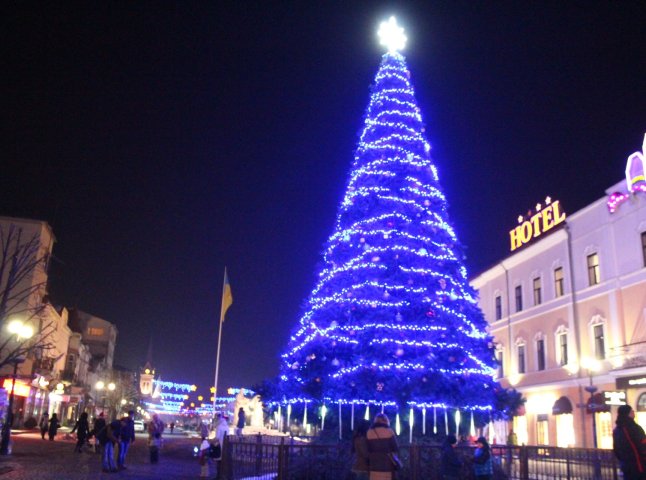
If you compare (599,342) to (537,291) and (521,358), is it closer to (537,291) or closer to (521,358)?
(537,291)

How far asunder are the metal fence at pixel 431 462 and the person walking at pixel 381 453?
411 cm

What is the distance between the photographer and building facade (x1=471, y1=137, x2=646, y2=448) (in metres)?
28.3

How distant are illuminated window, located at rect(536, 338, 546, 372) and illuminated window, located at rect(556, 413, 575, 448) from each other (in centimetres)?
400

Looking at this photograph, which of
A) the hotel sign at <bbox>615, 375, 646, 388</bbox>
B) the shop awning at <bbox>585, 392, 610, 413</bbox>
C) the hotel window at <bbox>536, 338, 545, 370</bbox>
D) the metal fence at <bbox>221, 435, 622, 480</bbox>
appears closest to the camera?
the metal fence at <bbox>221, 435, 622, 480</bbox>

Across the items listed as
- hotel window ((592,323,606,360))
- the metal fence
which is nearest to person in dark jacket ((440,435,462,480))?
the metal fence

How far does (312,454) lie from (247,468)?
2.30 metres

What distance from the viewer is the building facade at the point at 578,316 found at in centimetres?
2834

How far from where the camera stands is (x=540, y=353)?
37.4 metres

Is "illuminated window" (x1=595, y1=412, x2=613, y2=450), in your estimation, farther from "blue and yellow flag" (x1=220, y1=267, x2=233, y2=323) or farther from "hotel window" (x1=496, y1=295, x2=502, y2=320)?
"blue and yellow flag" (x1=220, y1=267, x2=233, y2=323)

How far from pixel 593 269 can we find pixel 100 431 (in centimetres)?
2527

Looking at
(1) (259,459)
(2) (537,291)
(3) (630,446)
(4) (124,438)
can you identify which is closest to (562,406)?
(2) (537,291)

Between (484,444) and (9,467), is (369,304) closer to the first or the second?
(484,444)

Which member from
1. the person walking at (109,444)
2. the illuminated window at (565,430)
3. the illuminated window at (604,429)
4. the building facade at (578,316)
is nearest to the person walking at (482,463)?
the person walking at (109,444)

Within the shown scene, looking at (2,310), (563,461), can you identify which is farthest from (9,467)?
(563,461)
